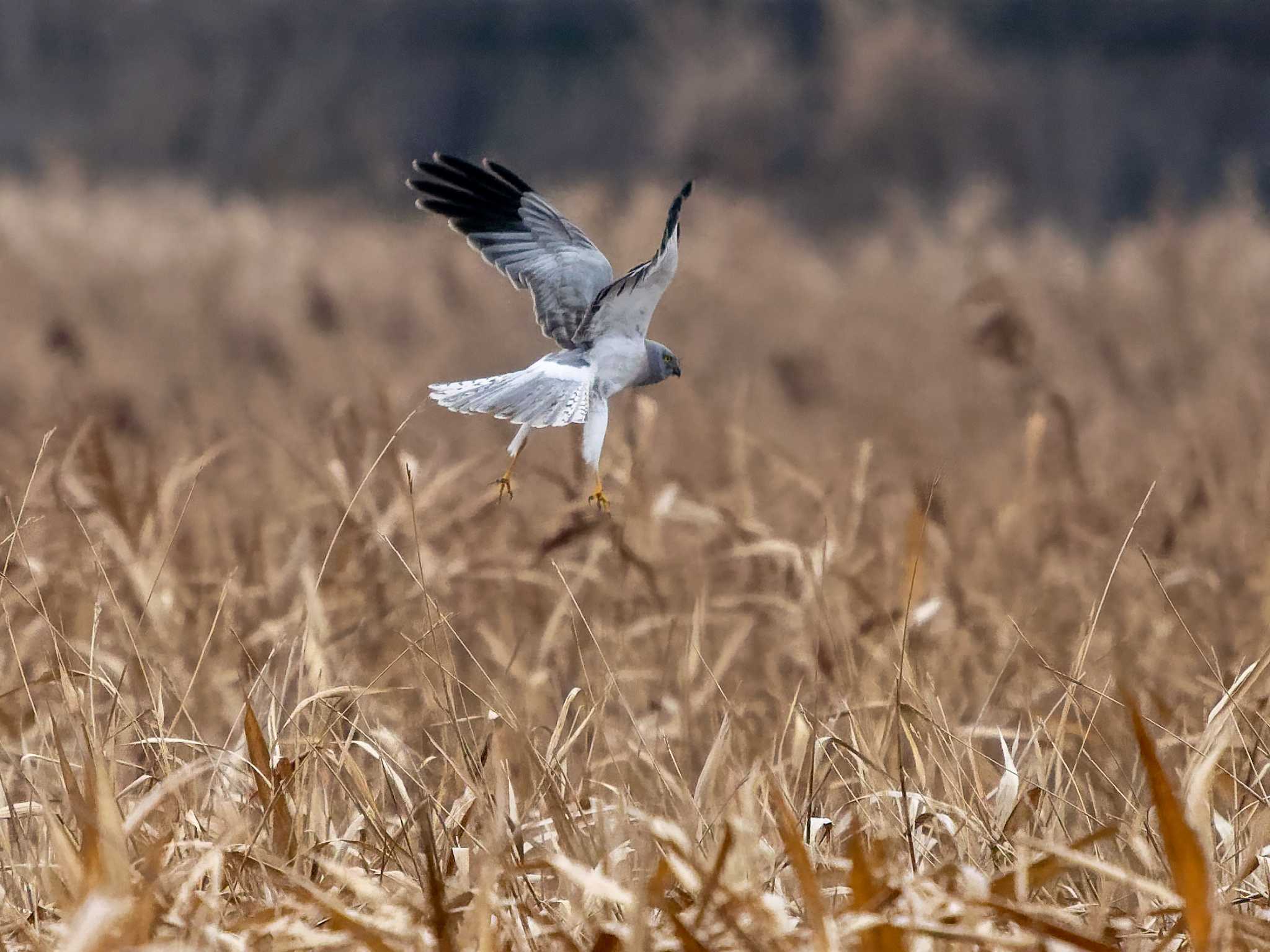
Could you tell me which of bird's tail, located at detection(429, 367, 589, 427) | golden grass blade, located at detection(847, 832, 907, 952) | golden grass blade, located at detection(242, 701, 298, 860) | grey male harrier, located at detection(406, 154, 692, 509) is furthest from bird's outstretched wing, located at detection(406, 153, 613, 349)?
golden grass blade, located at detection(847, 832, 907, 952)

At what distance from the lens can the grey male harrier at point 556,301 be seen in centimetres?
154

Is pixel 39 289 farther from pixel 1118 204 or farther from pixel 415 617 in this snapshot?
pixel 1118 204

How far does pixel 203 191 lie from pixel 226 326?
8.28 m

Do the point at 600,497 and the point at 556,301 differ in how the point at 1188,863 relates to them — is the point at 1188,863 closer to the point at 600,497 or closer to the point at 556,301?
the point at 600,497

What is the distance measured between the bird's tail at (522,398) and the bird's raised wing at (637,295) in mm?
96

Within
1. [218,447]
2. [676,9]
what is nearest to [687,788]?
[218,447]

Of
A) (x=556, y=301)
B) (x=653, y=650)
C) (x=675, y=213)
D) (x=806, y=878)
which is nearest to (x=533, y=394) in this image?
(x=675, y=213)

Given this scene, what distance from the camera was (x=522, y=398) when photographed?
63.2 inches

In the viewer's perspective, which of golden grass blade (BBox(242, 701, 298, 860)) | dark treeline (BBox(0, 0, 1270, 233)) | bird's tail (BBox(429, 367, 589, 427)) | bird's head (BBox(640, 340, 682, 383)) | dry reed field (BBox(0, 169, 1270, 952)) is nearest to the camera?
bird's tail (BBox(429, 367, 589, 427))

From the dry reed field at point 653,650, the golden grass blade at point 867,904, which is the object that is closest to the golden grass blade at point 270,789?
the dry reed field at point 653,650

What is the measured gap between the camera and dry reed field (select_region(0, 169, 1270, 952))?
5.73 ft

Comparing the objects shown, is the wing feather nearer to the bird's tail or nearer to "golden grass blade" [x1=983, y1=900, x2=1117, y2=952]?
the bird's tail

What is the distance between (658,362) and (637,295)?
0.24 ft

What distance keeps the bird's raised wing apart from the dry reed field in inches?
15.3
